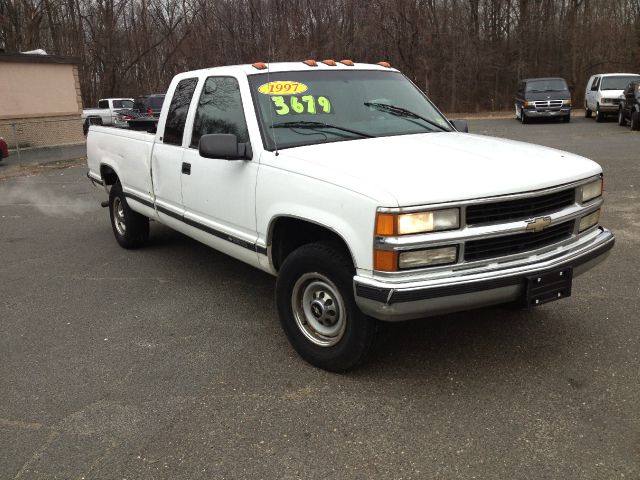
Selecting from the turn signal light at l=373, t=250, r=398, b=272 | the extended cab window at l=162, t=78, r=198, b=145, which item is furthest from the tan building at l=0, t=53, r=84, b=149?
the turn signal light at l=373, t=250, r=398, b=272

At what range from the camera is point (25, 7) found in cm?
3531

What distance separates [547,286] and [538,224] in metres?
0.35

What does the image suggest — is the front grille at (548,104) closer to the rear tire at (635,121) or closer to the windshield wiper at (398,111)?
the rear tire at (635,121)

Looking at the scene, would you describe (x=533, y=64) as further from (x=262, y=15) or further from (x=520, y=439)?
(x=520, y=439)

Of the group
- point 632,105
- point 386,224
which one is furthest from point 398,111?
point 632,105

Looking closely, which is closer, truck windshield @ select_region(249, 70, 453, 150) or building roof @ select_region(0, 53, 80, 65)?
truck windshield @ select_region(249, 70, 453, 150)

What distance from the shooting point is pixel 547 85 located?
24.3 metres

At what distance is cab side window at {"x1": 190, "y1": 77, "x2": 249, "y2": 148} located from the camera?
4.32 m

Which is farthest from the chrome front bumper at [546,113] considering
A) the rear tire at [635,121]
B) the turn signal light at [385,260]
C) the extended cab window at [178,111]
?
the turn signal light at [385,260]

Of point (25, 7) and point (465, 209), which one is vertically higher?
point (25, 7)

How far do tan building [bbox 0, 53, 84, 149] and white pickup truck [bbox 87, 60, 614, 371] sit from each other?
56.3 feet

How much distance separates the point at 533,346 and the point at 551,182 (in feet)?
3.99

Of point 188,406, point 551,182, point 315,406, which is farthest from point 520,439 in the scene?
point 188,406

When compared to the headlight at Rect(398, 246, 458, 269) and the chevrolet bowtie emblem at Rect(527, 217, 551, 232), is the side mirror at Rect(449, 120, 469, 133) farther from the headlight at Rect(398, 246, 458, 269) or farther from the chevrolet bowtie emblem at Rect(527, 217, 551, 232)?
the headlight at Rect(398, 246, 458, 269)
